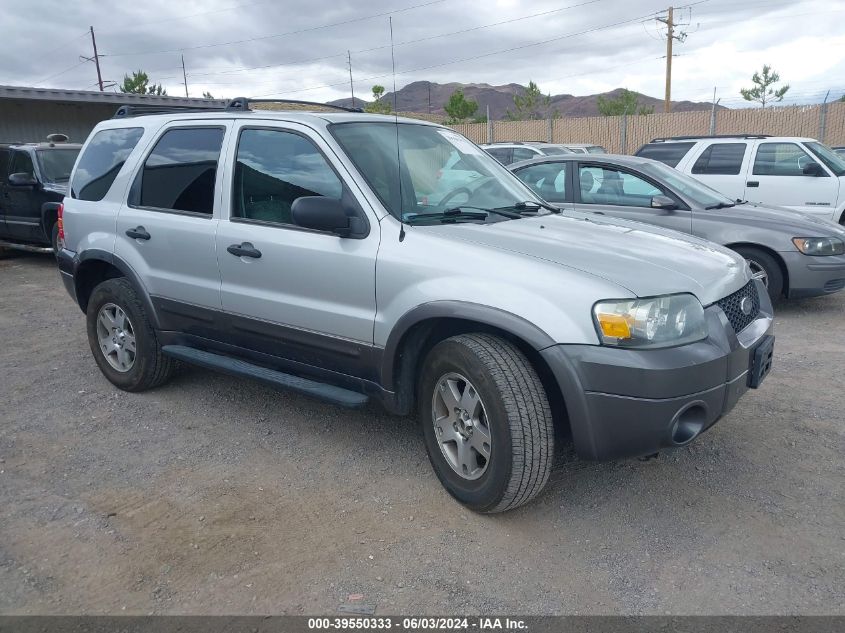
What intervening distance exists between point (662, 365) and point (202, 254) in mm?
2741

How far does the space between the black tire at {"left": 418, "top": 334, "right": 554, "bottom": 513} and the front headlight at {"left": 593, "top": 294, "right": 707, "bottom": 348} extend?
40 cm

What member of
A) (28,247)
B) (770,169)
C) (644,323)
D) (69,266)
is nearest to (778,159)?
(770,169)

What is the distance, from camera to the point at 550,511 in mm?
3334

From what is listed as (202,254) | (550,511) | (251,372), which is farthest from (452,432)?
(202,254)

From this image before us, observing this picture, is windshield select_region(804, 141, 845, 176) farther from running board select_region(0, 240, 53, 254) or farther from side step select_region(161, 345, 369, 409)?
running board select_region(0, 240, 53, 254)

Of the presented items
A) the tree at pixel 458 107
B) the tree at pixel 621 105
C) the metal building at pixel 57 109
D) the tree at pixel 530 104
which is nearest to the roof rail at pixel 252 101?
the metal building at pixel 57 109

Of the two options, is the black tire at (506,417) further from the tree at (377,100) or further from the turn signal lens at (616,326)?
the tree at (377,100)

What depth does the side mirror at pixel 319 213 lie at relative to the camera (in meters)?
3.35

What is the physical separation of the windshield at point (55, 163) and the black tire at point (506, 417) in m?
9.38

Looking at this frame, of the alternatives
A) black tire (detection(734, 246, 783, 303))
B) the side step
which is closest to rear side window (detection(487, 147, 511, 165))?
black tire (detection(734, 246, 783, 303))

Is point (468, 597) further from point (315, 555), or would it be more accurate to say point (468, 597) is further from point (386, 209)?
point (386, 209)

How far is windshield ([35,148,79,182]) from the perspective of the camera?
1042 cm

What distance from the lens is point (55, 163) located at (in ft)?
34.8

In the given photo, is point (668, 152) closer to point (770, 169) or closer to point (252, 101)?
point (770, 169)
